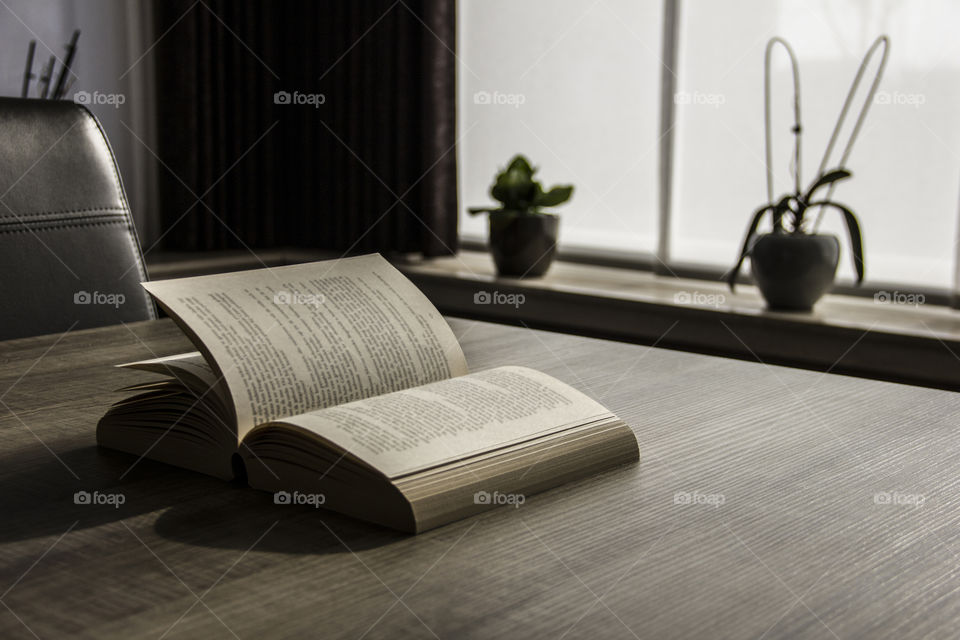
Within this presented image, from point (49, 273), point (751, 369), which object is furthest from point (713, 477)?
point (49, 273)

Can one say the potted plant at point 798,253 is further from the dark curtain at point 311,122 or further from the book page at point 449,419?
the book page at point 449,419

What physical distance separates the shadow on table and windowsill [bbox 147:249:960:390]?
1.59 m

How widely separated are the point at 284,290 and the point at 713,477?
311 mm

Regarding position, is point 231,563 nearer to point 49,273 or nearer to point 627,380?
point 627,380

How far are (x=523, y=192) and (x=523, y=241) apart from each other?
0.12m

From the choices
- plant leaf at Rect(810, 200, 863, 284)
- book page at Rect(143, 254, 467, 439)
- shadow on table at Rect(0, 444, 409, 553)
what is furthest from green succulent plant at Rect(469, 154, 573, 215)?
shadow on table at Rect(0, 444, 409, 553)

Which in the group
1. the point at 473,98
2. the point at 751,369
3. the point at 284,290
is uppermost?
the point at 473,98

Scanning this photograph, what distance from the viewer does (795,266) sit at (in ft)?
6.64

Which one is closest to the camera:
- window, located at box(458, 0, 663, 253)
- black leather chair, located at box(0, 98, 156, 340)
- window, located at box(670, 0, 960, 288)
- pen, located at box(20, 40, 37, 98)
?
black leather chair, located at box(0, 98, 156, 340)

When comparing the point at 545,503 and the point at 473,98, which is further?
the point at 473,98

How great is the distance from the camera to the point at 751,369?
94cm

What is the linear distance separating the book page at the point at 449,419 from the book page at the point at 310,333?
0.03m

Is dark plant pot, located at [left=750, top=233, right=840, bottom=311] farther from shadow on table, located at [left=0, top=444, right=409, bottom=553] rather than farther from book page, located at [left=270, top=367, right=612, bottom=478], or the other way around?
shadow on table, located at [left=0, top=444, right=409, bottom=553]

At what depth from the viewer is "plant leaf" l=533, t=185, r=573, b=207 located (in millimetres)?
2449
